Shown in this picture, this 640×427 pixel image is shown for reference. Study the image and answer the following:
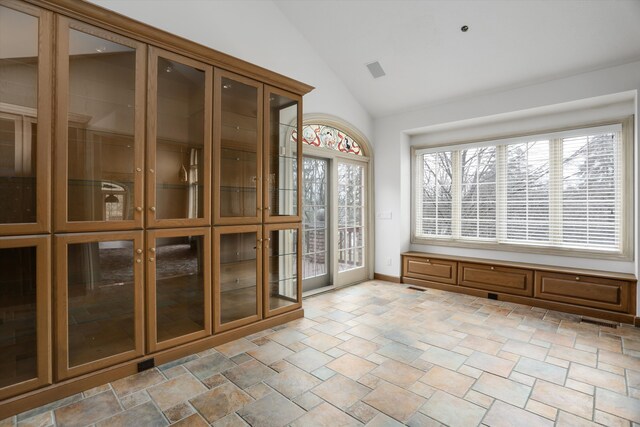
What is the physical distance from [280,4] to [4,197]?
351 centimetres

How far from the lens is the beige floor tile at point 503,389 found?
2180mm

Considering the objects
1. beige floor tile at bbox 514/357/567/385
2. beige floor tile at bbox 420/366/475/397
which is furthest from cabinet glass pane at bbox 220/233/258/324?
beige floor tile at bbox 514/357/567/385

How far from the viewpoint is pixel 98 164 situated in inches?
92.4

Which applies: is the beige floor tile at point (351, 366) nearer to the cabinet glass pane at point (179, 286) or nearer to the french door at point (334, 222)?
the cabinet glass pane at point (179, 286)

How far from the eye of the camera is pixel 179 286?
9.08 feet

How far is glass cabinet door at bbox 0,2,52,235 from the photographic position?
1.99 meters

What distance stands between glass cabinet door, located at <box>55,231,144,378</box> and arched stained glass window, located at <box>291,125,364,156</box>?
2753 mm

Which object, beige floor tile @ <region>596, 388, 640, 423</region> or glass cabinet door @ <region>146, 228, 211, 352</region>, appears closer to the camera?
beige floor tile @ <region>596, 388, 640, 423</region>

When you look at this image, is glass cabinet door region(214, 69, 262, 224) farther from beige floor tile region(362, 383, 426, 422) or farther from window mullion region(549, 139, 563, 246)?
window mullion region(549, 139, 563, 246)

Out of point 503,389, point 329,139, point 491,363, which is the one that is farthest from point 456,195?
point 503,389

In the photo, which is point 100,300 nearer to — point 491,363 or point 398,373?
point 398,373

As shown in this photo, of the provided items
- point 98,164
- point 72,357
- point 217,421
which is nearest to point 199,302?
point 72,357

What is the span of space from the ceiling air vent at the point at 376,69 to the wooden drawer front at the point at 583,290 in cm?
345

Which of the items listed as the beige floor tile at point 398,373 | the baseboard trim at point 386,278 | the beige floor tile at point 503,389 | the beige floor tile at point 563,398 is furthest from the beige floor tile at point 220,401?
the baseboard trim at point 386,278
